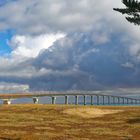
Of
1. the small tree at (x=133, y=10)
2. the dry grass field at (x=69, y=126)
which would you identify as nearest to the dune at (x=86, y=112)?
the dry grass field at (x=69, y=126)

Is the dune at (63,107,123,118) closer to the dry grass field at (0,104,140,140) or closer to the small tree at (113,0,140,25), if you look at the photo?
the dry grass field at (0,104,140,140)

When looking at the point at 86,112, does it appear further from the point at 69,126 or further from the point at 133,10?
the point at 133,10

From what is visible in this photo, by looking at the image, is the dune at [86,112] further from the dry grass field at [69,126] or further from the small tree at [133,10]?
the small tree at [133,10]

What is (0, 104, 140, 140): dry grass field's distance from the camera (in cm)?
5236

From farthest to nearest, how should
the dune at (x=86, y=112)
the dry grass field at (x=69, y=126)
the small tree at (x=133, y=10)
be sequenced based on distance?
1. the dune at (x=86, y=112)
2. the dry grass field at (x=69, y=126)
3. the small tree at (x=133, y=10)

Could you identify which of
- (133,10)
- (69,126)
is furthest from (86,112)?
(133,10)

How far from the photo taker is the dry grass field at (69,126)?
52362 millimetres

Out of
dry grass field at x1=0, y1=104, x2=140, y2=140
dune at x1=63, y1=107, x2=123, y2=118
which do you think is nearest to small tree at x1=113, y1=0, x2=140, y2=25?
dry grass field at x1=0, y1=104, x2=140, y2=140

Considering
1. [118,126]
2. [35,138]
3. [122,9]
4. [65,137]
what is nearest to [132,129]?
[118,126]

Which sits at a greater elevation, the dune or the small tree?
the small tree

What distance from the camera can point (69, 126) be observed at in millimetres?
63750

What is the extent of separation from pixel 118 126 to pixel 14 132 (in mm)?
16385

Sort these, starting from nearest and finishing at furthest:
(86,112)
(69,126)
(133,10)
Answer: (133,10)
(69,126)
(86,112)

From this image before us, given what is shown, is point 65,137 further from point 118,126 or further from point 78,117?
point 78,117
